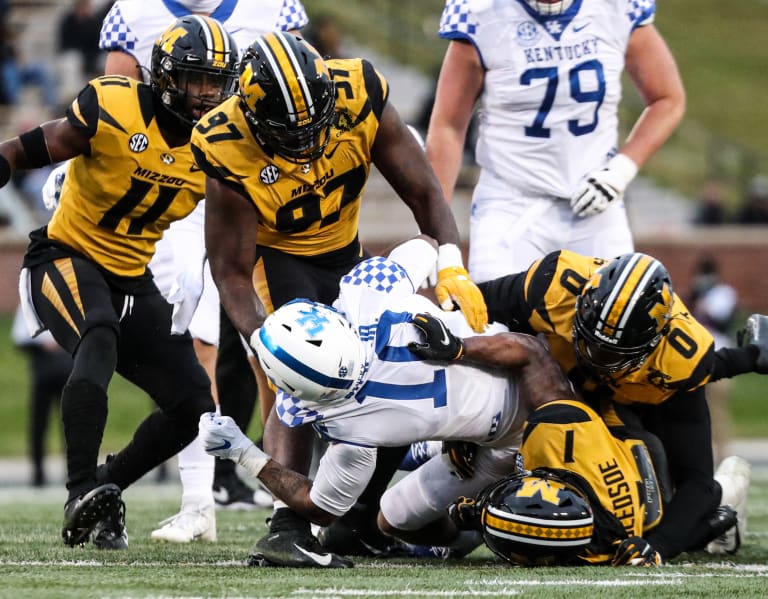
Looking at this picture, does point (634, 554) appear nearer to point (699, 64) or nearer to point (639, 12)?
point (639, 12)

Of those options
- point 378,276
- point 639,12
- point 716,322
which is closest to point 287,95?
point 378,276

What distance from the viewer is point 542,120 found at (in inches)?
234

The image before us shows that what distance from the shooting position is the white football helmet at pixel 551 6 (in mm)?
5840

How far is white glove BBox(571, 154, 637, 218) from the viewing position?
5797 millimetres

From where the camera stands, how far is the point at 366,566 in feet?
15.5

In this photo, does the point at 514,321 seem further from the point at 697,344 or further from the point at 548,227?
the point at 548,227

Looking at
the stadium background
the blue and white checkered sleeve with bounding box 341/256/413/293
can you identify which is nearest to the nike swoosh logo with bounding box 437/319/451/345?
the blue and white checkered sleeve with bounding box 341/256/413/293

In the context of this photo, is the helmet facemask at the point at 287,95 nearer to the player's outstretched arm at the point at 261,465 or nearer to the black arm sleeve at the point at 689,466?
the player's outstretched arm at the point at 261,465

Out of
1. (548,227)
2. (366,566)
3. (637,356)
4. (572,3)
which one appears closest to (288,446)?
(366,566)

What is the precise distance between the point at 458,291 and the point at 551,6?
5.09 ft

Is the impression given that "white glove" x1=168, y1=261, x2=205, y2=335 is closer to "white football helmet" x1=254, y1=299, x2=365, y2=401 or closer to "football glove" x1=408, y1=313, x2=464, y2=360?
"white football helmet" x1=254, y1=299, x2=365, y2=401

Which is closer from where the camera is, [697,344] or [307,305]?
[307,305]

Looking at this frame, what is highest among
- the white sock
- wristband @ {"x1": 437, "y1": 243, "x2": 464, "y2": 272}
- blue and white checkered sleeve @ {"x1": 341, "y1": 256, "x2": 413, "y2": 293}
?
blue and white checkered sleeve @ {"x1": 341, "y1": 256, "x2": 413, "y2": 293}

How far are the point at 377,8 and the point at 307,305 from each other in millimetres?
16669
